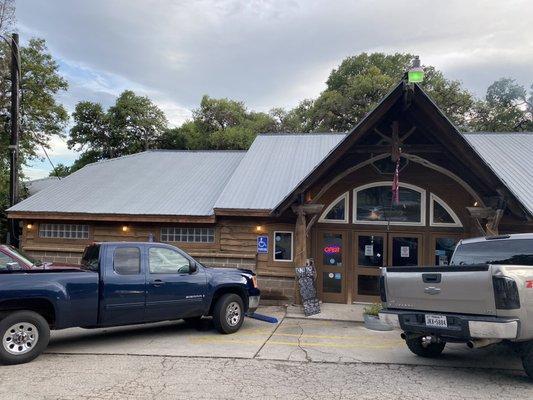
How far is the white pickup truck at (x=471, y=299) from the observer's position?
19.1ft

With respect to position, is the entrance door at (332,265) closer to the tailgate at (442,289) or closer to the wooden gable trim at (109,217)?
the wooden gable trim at (109,217)

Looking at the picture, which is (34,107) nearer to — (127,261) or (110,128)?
(110,128)

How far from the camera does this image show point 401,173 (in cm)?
1280

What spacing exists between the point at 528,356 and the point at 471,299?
1028 mm

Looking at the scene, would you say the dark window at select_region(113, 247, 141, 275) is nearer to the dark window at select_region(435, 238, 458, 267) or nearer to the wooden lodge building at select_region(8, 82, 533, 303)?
the wooden lodge building at select_region(8, 82, 533, 303)

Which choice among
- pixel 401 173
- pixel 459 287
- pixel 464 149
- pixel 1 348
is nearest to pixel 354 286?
pixel 401 173

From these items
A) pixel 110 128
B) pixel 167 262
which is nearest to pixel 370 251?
pixel 167 262

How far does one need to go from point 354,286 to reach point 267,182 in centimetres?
412

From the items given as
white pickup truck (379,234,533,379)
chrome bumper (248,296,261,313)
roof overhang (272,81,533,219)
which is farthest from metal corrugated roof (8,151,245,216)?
white pickup truck (379,234,533,379)

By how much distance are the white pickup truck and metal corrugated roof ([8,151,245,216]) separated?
7.36 metres

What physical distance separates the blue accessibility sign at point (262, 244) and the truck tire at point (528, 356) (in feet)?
25.9

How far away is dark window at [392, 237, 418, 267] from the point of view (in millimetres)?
12742

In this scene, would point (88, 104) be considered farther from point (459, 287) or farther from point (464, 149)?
point (459, 287)

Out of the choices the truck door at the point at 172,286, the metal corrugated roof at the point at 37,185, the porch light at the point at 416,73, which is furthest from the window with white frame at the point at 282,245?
the metal corrugated roof at the point at 37,185
